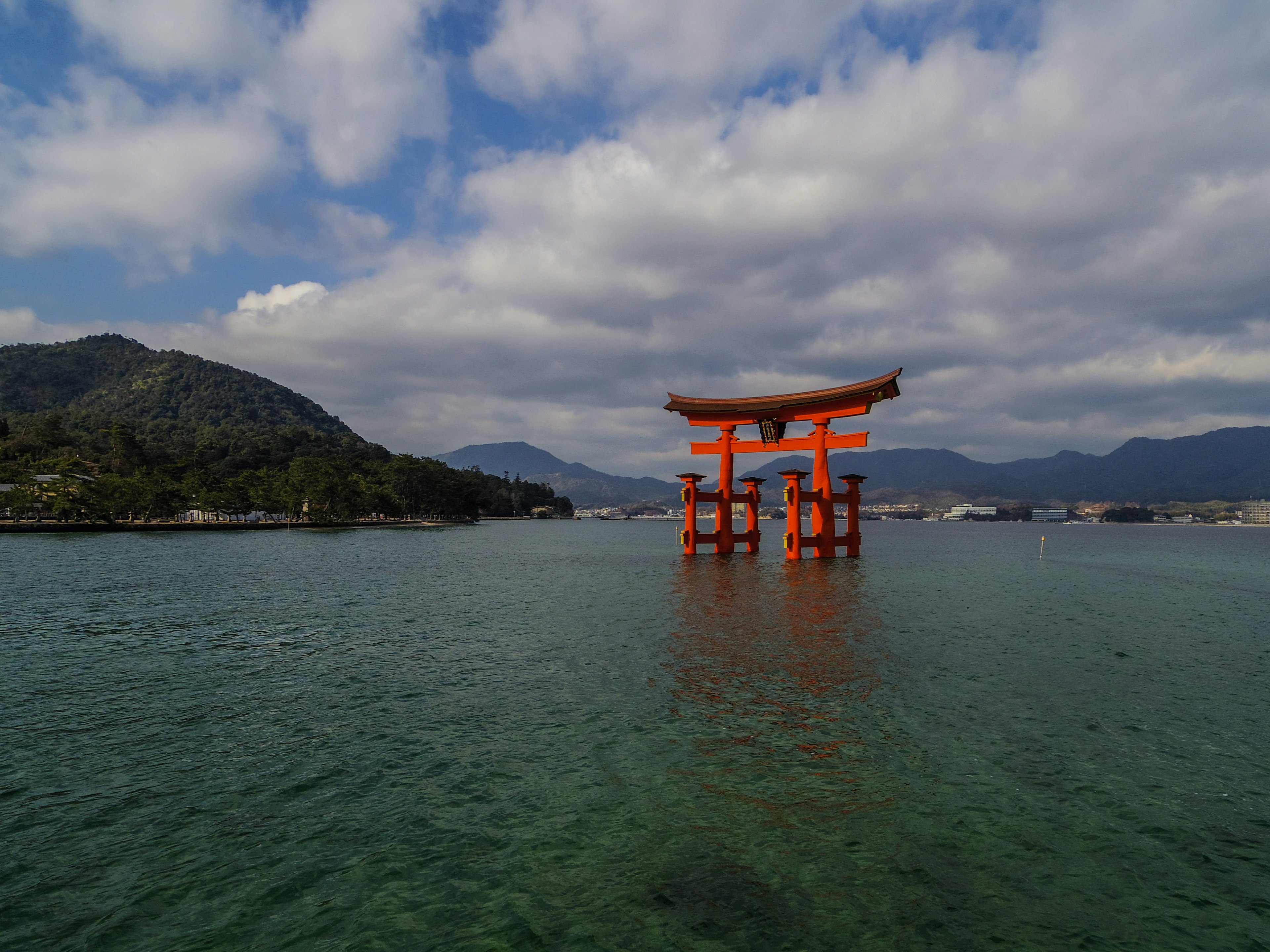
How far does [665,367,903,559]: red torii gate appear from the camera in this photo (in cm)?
3531

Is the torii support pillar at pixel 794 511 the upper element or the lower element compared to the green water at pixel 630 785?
upper

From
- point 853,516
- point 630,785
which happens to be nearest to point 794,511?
point 853,516

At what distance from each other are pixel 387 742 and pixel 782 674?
7.24m

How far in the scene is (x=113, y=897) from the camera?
4.89 meters

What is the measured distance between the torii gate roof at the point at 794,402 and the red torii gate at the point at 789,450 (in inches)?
1.6

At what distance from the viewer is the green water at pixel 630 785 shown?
471 cm

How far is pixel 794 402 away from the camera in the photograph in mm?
35969

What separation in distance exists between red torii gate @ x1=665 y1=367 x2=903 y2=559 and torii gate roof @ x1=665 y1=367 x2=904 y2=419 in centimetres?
4

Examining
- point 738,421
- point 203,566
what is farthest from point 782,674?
point 203,566

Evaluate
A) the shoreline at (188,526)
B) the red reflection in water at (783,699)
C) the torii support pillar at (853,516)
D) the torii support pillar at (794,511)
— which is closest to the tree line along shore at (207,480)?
the shoreline at (188,526)

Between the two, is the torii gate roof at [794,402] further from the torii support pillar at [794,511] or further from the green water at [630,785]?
the green water at [630,785]

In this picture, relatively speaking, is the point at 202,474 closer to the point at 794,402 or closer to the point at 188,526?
the point at 188,526

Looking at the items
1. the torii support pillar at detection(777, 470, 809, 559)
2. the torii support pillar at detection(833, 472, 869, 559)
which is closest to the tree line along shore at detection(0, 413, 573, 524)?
the torii support pillar at detection(777, 470, 809, 559)

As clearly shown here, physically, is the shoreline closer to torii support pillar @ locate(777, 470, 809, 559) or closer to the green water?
the green water
